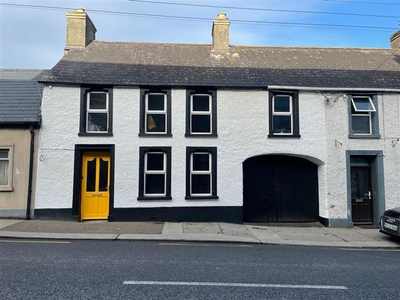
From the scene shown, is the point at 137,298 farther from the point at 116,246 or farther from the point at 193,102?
the point at 193,102

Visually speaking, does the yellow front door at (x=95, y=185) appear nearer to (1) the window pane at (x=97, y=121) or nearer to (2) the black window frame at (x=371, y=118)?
(1) the window pane at (x=97, y=121)

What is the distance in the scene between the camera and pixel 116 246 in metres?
8.21

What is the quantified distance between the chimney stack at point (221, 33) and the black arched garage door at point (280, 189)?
18.9 feet

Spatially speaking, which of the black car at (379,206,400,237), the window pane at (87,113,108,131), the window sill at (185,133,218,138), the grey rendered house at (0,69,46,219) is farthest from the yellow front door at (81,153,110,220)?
the black car at (379,206,400,237)

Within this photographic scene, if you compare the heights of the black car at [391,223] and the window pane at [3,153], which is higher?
the window pane at [3,153]

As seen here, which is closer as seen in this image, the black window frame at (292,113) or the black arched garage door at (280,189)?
the black window frame at (292,113)

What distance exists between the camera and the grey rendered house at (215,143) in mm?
12195

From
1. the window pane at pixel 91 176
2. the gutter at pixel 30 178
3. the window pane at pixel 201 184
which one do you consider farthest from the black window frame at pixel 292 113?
the gutter at pixel 30 178

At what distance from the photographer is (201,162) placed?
42.0 feet

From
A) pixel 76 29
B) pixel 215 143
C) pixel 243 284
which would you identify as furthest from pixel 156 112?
pixel 243 284

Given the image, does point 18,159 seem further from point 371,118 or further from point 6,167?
point 371,118

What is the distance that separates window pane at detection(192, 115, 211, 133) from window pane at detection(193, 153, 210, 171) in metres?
1.01

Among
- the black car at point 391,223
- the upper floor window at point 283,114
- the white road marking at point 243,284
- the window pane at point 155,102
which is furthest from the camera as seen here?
the upper floor window at point 283,114

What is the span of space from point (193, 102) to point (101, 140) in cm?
391
